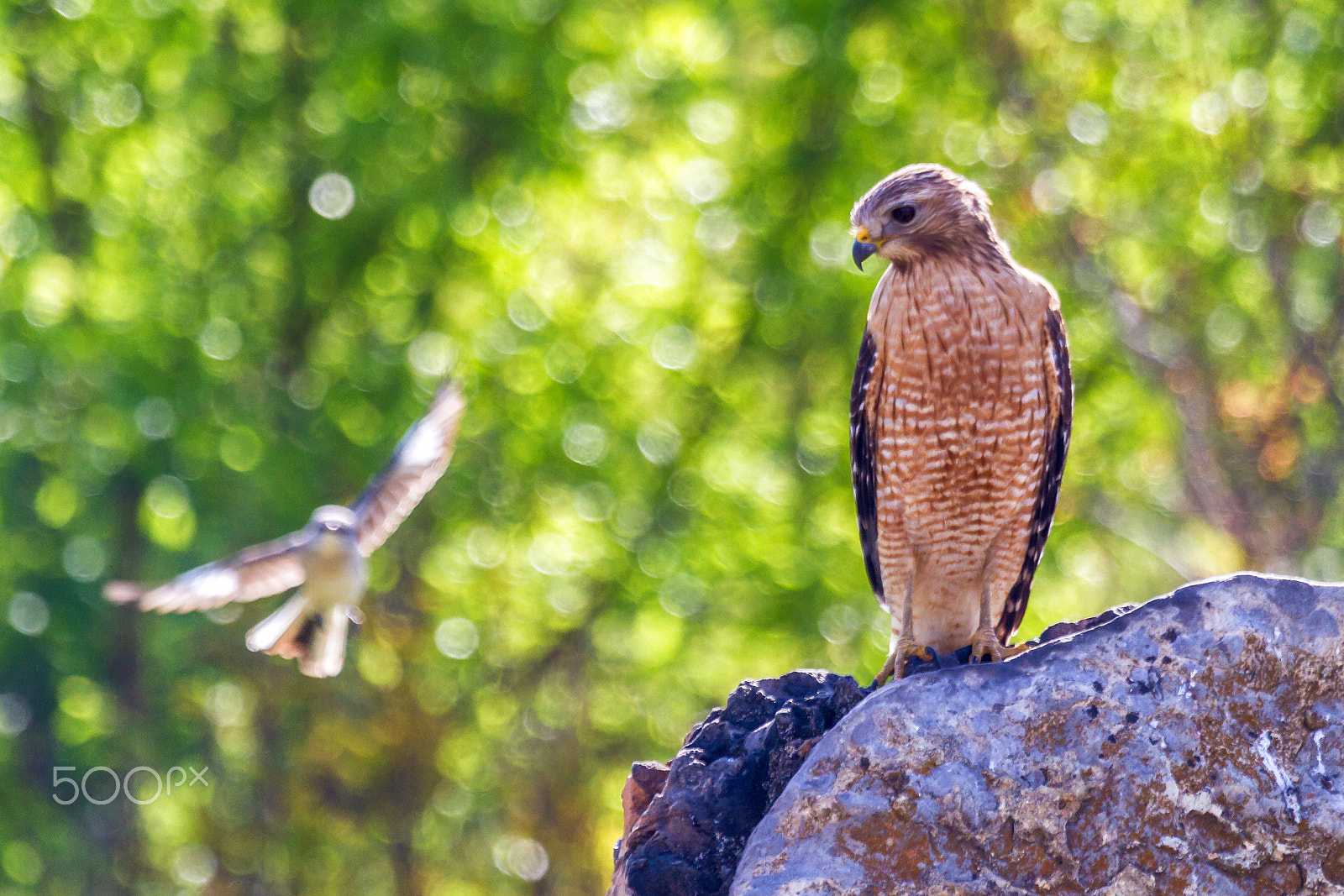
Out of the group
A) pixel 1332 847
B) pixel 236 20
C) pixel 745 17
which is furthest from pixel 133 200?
pixel 1332 847

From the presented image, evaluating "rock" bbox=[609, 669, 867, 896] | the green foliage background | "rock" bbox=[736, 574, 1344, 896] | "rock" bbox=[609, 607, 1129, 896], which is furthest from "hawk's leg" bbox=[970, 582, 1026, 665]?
the green foliage background

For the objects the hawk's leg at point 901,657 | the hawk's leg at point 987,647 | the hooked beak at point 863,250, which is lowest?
the hawk's leg at point 901,657

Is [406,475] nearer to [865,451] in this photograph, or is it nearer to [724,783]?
[865,451]

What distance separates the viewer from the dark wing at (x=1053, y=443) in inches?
189

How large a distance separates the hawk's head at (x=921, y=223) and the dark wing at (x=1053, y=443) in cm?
35

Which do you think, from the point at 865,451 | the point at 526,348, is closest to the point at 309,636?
the point at 865,451

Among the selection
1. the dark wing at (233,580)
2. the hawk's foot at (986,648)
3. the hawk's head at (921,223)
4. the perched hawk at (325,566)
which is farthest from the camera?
the perched hawk at (325,566)

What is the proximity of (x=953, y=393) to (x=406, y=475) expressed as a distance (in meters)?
3.48

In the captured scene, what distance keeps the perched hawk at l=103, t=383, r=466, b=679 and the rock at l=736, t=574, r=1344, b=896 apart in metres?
3.54

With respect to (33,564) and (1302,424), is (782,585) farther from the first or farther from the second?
(33,564)

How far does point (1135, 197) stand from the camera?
1062 centimetres

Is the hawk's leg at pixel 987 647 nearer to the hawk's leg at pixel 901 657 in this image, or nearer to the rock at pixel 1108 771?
the hawk's leg at pixel 901 657

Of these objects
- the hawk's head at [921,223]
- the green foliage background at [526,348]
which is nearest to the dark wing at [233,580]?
the hawk's head at [921,223]

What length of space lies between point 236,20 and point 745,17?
4.16 metres
